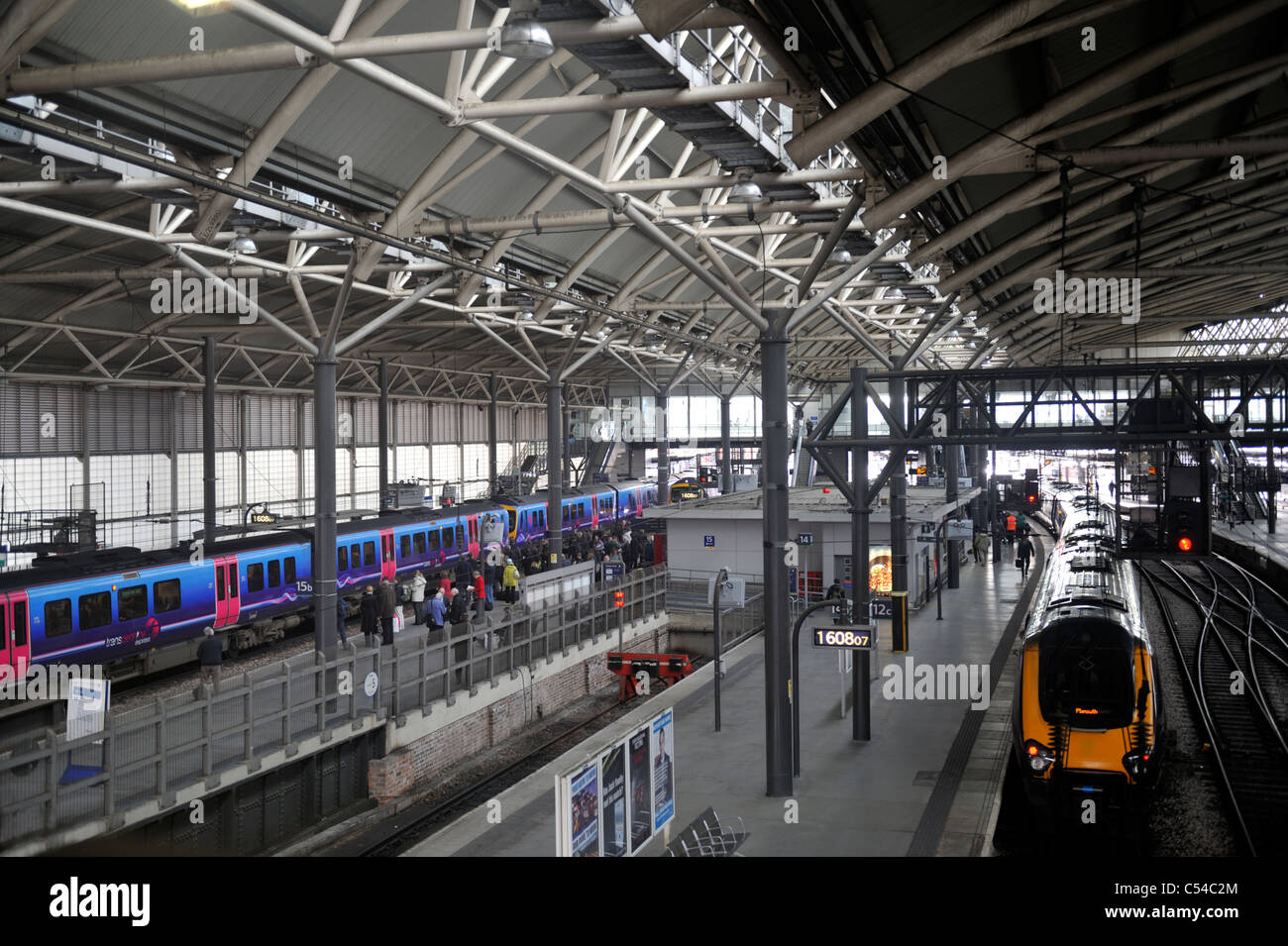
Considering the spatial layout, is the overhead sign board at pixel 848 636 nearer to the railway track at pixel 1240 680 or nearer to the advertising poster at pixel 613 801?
the railway track at pixel 1240 680

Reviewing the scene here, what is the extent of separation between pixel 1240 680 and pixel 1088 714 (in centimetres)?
1017

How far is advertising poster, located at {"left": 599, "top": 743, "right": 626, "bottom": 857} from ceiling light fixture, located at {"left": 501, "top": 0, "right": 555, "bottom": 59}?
233 inches

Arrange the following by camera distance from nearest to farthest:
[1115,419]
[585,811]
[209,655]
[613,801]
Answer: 1. [585,811]
2. [613,801]
3. [1115,419]
4. [209,655]

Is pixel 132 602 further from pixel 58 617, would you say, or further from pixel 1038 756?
pixel 1038 756

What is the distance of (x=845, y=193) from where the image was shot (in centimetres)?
1898

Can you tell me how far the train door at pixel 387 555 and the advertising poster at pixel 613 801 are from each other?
20230 millimetres

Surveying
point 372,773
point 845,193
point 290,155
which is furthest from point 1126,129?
point 372,773

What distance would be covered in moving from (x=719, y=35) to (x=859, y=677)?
400 inches

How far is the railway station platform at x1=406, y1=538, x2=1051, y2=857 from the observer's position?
12078 mm

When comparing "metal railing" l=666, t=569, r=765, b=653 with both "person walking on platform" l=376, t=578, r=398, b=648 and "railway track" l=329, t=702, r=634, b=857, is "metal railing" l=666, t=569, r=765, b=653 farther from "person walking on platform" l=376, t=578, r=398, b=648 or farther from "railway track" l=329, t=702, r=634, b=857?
"person walking on platform" l=376, t=578, r=398, b=648

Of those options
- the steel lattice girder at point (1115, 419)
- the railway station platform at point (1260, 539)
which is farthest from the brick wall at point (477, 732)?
the railway station platform at point (1260, 539)

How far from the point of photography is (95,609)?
61.7 feet

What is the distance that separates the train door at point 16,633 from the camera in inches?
665

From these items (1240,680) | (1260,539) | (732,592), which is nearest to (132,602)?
(732,592)
